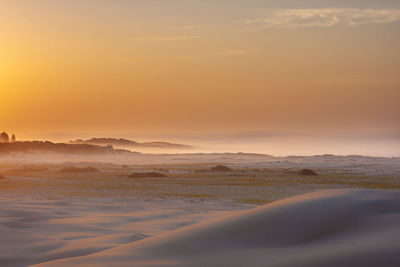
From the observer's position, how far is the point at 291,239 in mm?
2758

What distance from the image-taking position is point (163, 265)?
96.0 inches

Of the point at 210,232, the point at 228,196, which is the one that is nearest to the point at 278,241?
the point at 210,232

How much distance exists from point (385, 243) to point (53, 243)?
11.5 ft

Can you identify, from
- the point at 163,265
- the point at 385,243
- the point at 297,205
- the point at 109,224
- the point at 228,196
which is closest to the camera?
the point at 385,243

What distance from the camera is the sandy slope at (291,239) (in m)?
2.14

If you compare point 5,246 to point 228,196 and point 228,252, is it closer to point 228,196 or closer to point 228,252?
point 228,252

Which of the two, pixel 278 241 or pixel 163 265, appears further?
pixel 278 241

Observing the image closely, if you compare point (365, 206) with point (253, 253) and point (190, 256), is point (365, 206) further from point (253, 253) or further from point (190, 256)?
point (190, 256)

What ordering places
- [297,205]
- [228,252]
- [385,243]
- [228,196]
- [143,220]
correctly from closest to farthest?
[385,243], [228,252], [297,205], [143,220], [228,196]

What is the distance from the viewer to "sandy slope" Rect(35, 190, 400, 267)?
7.01ft

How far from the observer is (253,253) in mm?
2545

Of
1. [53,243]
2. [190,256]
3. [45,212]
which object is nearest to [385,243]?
[190,256]

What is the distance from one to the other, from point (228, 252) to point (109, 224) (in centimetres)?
420

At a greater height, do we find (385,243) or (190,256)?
(385,243)
